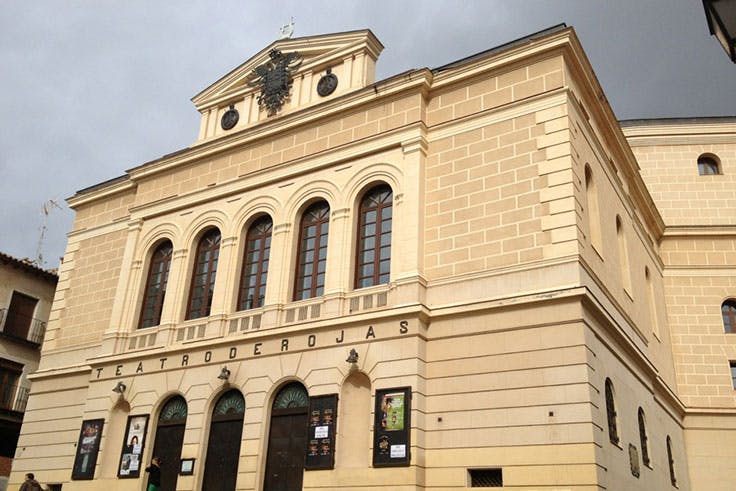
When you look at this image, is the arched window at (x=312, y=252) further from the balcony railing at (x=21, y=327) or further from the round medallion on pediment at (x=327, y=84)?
the balcony railing at (x=21, y=327)

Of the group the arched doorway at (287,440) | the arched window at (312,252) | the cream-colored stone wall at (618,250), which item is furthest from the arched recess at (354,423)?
the cream-colored stone wall at (618,250)

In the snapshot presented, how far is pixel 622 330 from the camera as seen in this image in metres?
18.3

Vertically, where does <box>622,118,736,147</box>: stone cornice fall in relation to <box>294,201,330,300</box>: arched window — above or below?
above

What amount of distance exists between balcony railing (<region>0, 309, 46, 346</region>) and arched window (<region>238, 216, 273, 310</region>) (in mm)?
14556

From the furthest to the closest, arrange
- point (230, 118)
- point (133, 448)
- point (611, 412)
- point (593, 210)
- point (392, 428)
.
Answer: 1. point (230, 118)
2. point (133, 448)
3. point (593, 210)
4. point (611, 412)
5. point (392, 428)

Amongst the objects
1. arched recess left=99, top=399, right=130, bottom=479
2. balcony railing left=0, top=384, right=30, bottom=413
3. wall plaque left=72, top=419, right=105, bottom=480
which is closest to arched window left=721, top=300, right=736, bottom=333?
arched recess left=99, top=399, right=130, bottom=479

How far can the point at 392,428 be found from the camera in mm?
16375

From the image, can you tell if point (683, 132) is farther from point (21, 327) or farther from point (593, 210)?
point (21, 327)

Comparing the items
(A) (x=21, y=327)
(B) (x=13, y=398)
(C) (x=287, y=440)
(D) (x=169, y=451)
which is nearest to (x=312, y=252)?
(C) (x=287, y=440)

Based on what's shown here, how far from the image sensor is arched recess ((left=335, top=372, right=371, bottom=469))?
1709 cm

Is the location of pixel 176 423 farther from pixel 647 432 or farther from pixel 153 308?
pixel 647 432

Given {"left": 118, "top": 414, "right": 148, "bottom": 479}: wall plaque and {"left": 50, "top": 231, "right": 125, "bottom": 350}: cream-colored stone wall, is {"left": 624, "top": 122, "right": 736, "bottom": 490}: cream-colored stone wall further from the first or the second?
{"left": 50, "top": 231, "right": 125, "bottom": 350}: cream-colored stone wall

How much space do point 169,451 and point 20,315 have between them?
597 inches

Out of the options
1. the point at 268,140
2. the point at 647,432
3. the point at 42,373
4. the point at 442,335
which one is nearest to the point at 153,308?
the point at 42,373
